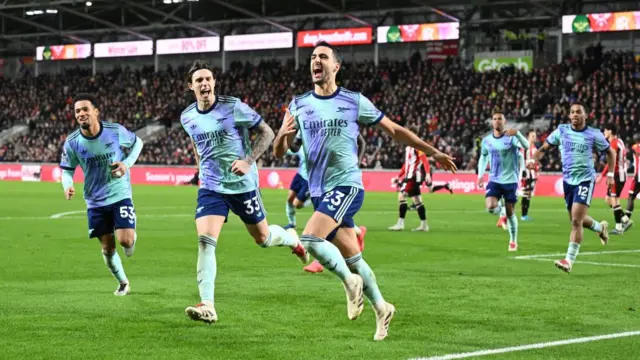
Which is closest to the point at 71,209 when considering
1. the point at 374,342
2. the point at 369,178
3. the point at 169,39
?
the point at 369,178

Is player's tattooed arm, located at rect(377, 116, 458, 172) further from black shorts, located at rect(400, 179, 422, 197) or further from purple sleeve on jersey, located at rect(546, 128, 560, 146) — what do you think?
black shorts, located at rect(400, 179, 422, 197)

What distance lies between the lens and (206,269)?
988cm

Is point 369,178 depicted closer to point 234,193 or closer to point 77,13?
point 77,13

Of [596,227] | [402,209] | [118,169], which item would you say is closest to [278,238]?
[118,169]

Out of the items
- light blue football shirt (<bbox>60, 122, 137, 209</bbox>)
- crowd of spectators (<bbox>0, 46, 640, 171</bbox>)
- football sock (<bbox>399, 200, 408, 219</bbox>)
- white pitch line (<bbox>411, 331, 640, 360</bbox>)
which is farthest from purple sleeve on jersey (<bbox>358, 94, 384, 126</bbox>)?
crowd of spectators (<bbox>0, 46, 640, 171</bbox>)

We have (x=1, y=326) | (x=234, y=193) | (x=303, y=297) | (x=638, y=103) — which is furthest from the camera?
(x=638, y=103)

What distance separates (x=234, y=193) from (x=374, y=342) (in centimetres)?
238

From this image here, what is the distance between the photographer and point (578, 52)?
54.8 meters

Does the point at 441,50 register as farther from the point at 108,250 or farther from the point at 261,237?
the point at 261,237

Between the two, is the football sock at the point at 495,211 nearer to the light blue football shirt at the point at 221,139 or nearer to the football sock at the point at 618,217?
the football sock at the point at 618,217

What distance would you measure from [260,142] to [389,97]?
47.2 metres

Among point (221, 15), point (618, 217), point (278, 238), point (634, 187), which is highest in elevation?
point (221, 15)

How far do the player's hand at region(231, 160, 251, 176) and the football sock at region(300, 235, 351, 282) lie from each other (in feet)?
3.70

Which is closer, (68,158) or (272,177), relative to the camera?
(68,158)
